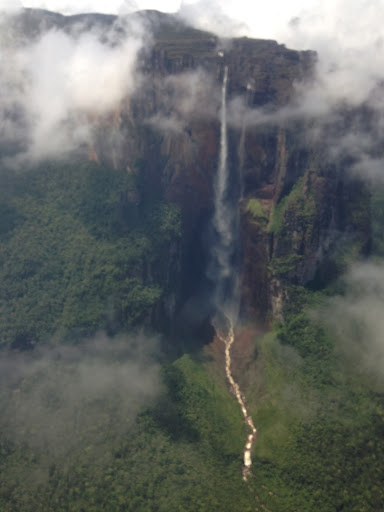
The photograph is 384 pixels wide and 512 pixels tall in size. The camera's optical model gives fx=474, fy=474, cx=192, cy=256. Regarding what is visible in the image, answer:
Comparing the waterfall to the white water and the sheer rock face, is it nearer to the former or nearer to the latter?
the sheer rock face

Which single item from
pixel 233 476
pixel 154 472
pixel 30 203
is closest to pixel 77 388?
pixel 154 472

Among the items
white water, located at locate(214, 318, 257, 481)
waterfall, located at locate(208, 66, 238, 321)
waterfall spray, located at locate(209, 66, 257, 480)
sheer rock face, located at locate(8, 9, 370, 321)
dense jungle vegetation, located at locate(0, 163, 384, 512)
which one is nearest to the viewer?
dense jungle vegetation, located at locate(0, 163, 384, 512)

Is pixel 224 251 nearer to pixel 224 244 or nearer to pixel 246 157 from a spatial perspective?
pixel 224 244

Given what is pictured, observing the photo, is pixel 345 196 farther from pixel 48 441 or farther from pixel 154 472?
pixel 48 441

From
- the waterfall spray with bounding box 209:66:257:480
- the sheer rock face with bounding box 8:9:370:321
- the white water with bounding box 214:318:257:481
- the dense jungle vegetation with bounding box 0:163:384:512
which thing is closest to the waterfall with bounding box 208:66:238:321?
the waterfall spray with bounding box 209:66:257:480

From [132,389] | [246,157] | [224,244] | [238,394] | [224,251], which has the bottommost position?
[238,394]

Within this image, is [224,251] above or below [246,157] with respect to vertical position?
below

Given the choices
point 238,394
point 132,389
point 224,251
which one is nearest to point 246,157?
point 224,251

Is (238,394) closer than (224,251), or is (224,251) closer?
(238,394)
